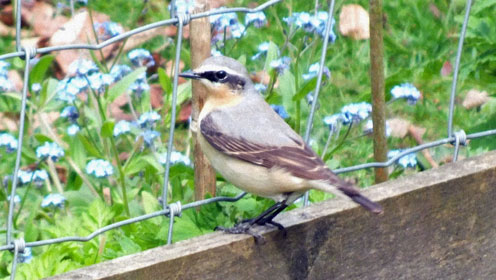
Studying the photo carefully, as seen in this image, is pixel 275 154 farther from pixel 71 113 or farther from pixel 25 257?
pixel 71 113

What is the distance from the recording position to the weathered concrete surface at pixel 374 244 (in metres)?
2.59

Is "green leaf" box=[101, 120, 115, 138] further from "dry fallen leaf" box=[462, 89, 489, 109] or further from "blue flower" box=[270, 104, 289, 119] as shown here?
"dry fallen leaf" box=[462, 89, 489, 109]

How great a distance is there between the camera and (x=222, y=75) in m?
3.06

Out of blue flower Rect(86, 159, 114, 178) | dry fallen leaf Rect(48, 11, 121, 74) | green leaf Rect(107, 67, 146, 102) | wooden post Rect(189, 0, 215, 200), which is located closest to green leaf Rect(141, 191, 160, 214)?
blue flower Rect(86, 159, 114, 178)

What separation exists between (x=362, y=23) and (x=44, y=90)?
2853 mm

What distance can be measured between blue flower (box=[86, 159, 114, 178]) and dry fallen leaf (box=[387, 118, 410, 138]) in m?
2.03

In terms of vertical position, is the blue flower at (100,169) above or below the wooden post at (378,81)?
below

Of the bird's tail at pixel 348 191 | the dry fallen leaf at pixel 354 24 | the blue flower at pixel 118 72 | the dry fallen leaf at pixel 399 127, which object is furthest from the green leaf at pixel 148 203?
the dry fallen leaf at pixel 354 24

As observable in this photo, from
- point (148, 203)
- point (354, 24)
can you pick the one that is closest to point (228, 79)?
point (148, 203)

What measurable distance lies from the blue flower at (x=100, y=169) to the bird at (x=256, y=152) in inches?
28.3

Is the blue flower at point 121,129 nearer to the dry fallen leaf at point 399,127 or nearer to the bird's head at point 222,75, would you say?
the bird's head at point 222,75

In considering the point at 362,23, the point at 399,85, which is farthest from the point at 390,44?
the point at 399,85

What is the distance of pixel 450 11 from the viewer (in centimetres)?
607

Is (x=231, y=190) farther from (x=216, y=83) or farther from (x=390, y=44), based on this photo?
(x=390, y=44)
